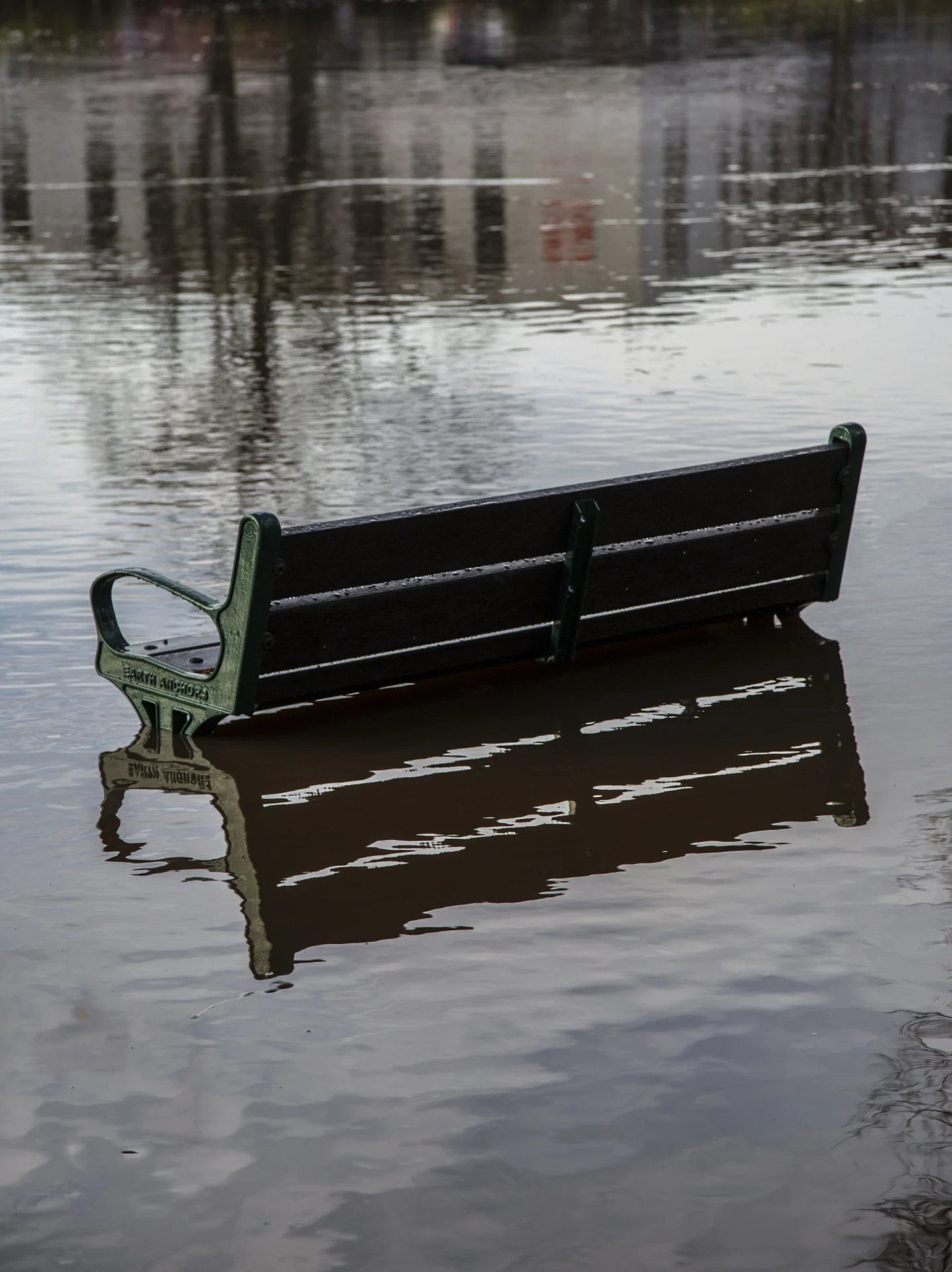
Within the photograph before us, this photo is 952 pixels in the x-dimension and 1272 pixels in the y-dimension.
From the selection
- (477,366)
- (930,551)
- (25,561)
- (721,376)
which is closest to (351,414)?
(477,366)

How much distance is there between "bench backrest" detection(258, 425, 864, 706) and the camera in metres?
7.45

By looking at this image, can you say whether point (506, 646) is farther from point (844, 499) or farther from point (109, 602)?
point (844, 499)

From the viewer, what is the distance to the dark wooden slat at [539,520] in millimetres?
7363

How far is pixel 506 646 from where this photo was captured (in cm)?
804

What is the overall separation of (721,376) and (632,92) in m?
25.2

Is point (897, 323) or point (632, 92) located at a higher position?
point (632, 92)

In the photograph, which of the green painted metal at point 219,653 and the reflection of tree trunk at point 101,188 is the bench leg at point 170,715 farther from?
the reflection of tree trunk at point 101,188

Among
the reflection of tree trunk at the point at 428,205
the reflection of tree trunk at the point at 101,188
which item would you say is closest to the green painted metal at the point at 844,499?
the reflection of tree trunk at the point at 428,205

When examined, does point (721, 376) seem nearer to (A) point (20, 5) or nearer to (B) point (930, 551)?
(B) point (930, 551)

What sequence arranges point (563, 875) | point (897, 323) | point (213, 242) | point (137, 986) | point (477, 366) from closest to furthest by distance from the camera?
point (137, 986) → point (563, 875) → point (477, 366) → point (897, 323) → point (213, 242)

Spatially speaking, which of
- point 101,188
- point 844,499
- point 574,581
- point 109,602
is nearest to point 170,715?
point 109,602

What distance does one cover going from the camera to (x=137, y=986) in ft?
18.4

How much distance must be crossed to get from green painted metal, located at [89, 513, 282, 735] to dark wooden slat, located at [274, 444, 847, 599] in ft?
0.47

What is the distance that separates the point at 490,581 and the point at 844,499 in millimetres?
1889
